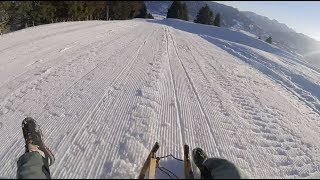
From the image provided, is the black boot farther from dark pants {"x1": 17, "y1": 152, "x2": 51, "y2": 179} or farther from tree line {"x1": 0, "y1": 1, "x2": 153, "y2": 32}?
tree line {"x1": 0, "y1": 1, "x2": 153, "y2": 32}

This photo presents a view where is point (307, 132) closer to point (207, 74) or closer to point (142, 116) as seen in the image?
point (142, 116)

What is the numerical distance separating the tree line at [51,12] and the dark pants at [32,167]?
17.0 metres

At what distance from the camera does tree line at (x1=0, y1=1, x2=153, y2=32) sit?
21656 millimetres

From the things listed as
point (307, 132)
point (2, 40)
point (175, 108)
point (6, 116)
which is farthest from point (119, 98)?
point (2, 40)

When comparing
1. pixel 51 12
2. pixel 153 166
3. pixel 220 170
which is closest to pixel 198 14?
pixel 51 12

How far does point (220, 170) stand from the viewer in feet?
11.5

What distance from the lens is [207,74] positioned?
9.41 metres

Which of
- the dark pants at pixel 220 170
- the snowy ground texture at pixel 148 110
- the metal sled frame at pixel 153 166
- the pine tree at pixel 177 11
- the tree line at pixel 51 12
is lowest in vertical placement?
the pine tree at pixel 177 11

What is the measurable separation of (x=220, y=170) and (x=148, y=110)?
2755 mm

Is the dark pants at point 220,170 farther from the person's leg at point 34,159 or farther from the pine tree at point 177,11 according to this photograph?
the pine tree at point 177,11

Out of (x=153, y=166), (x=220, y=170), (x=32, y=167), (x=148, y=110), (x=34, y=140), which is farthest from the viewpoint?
(x=148, y=110)

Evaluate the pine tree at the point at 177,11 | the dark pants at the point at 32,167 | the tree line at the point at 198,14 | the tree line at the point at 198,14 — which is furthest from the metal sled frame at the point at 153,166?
the pine tree at the point at 177,11

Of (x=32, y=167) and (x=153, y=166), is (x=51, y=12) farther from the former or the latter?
(x=32, y=167)

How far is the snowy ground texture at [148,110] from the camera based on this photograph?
15.6 feet
